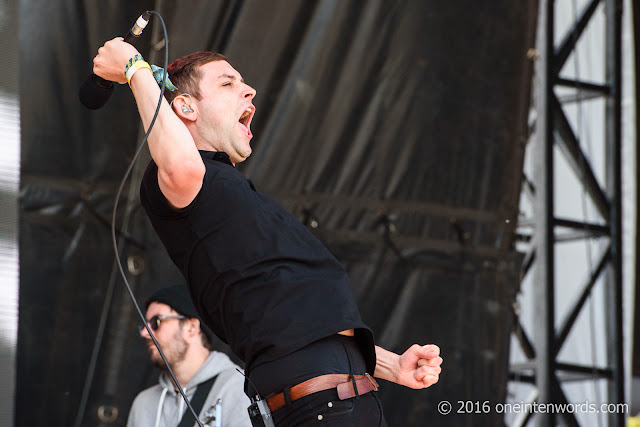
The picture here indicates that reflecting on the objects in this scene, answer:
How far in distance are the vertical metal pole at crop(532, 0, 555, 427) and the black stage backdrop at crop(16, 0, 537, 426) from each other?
1.53 feet

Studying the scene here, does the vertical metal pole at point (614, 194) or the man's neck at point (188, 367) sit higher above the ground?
the vertical metal pole at point (614, 194)

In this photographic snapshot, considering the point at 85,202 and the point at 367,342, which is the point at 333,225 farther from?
the point at 367,342

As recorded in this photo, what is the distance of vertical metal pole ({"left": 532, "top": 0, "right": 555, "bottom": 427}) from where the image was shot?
13.8 ft

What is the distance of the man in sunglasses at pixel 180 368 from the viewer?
2926mm

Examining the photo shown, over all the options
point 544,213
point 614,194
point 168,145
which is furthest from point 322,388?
point 614,194

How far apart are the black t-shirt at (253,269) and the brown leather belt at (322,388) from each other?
0.22 ft

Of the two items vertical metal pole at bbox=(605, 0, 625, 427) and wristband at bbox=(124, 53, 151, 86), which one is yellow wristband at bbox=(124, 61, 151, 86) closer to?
wristband at bbox=(124, 53, 151, 86)

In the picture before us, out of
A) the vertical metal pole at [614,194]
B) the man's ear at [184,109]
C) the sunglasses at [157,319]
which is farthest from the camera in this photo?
the vertical metal pole at [614,194]

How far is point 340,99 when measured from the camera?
3.48 meters

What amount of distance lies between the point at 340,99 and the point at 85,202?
121 centimetres

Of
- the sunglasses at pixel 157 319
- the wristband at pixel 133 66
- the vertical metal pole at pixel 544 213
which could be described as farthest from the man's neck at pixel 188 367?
the vertical metal pole at pixel 544 213

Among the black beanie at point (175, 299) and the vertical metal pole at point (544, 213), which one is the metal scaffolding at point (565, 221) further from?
the black beanie at point (175, 299)

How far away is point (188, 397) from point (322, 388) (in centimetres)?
176

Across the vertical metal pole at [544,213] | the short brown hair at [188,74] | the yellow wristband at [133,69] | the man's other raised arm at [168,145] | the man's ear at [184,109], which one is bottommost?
the man's other raised arm at [168,145]
